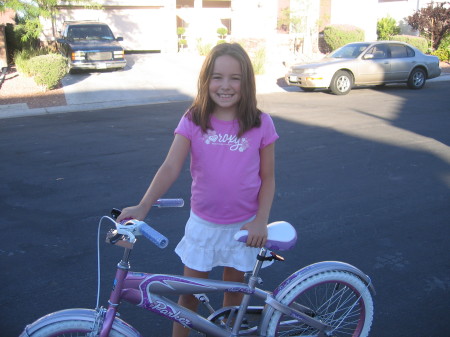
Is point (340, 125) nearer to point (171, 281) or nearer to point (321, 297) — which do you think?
point (321, 297)

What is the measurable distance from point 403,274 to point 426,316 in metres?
0.59

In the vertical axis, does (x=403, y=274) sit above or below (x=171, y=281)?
below

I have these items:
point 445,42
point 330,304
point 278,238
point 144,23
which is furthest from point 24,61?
point 445,42

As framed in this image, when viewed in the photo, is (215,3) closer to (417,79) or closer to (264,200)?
(417,79)

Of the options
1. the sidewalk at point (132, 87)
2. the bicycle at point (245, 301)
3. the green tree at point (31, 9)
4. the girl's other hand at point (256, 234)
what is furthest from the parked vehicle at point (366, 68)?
the girl's other hand at point (256, 234)

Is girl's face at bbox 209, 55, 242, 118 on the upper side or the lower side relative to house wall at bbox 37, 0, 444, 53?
lower

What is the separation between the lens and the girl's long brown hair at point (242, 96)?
232 centimetres

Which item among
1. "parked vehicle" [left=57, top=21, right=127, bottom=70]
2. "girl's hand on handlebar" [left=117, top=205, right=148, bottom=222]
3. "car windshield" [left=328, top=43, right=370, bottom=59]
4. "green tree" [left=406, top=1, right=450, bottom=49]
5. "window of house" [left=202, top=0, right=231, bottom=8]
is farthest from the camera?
"window of house" [left=202, top=0, right=231, bottom=8]

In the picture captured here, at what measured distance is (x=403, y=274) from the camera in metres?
3.95

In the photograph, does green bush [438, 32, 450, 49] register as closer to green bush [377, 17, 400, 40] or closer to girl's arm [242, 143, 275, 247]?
green bush [377, 17, 400, 40]

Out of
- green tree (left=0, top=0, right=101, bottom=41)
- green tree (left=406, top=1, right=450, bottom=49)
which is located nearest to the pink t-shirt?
green tree (left=0, top=0, right=101, bottom=41)

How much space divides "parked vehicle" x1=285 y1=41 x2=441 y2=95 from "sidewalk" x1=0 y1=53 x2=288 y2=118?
5.32 ft

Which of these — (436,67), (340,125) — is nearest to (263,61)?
(436,67)

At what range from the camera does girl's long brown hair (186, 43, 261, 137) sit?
2.32 meters
